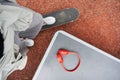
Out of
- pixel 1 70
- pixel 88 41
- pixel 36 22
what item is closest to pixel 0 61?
pixel 1 70

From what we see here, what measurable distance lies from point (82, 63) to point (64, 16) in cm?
24

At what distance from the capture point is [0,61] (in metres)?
0.75

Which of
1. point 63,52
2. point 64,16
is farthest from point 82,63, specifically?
point 64,16

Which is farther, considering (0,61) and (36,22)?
(36,22)

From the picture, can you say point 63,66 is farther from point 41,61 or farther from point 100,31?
point 100,31

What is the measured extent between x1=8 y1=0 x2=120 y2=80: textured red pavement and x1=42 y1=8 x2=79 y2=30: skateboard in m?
0.03

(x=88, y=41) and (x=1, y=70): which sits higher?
(x=1, y=70)

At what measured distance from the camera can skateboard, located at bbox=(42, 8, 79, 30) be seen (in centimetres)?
124

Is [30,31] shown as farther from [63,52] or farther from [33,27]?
[63,52]

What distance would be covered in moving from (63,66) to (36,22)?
33cm

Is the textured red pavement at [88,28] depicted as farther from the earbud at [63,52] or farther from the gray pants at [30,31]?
the gray pants at [30,31]

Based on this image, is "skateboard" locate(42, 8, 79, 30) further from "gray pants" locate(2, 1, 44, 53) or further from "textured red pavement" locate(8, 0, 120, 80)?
"gray pants" locate(2, 1, 44, 53)

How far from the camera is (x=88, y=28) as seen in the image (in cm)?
125

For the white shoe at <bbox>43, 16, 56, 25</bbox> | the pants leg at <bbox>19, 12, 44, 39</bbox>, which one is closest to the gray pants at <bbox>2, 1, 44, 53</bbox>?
the pants leg at <bbox>19, 12, 44, 39</bbox>
